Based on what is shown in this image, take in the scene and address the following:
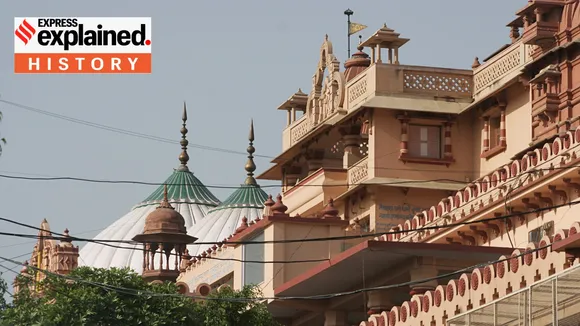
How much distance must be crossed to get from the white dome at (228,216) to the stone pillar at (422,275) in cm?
4207

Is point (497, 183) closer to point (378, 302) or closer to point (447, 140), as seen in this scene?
point (378, 302)

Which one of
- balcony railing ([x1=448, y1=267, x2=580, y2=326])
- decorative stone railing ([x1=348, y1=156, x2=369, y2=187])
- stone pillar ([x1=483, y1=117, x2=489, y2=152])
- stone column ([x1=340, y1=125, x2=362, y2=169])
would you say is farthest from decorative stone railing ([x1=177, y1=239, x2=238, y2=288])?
balcony railing ([x1=448, y1=267, x2=580, y2=326])

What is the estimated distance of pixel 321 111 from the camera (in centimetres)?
5616

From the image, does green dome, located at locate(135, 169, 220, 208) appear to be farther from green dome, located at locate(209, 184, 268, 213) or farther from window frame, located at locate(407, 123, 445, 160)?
window frame, located at locate(407, 123, 445, 160)

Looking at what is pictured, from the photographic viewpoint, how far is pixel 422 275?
43.2m

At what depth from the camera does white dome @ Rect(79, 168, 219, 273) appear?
92.7 metres

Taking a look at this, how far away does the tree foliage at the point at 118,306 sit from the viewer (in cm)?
4341

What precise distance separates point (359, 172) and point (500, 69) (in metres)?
4.97

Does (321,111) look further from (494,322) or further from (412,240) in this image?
(494,322)

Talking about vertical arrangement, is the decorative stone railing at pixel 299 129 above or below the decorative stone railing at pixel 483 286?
above

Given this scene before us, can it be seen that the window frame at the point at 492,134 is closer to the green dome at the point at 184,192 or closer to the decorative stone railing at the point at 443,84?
the decorative stone railing at the point at 443,84

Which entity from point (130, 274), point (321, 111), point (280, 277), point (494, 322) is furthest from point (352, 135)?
point (494, 322)

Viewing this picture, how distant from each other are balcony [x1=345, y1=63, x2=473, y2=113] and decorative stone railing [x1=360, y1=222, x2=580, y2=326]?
10415 millimetres

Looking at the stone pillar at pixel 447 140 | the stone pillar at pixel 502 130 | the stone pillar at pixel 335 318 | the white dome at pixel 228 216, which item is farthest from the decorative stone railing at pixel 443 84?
the white dome at pixel 228 216
